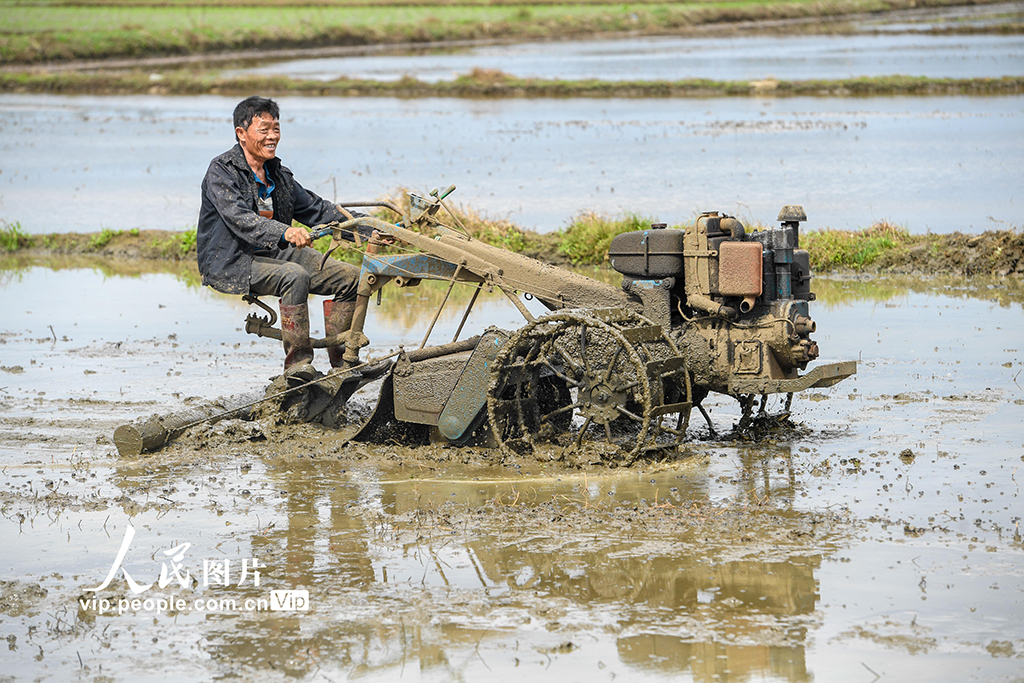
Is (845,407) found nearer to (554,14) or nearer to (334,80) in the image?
(334,80)

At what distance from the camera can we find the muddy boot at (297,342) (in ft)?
26.5

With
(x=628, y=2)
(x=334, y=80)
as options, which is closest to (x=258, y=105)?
(x=334, y=80)

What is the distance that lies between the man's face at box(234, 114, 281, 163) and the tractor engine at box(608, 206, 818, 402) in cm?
255

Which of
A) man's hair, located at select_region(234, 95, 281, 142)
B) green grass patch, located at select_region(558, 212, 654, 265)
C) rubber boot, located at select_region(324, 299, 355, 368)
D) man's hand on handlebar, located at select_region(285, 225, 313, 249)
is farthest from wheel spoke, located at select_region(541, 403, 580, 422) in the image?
green grass patch, located at select_region(558, 212, 654, 265)

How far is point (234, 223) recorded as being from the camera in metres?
8.03

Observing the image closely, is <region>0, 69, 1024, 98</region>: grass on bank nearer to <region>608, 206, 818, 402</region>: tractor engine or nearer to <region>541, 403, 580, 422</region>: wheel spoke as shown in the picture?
Result: <region>608, 206, 818, 402</region>: tractor engine

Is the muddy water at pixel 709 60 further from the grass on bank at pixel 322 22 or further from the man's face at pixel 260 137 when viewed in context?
the man's face at pixel 260 137

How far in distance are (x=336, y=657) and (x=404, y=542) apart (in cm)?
128

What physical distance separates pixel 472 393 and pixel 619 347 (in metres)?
1.00

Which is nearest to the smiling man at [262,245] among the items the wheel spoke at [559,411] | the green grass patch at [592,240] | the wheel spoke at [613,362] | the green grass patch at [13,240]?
the wheel spoke at [559,411]

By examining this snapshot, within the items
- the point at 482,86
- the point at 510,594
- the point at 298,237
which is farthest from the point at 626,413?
the point at 482,86

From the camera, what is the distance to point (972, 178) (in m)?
18.7

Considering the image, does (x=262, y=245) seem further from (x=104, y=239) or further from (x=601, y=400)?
(x=104, y=239)

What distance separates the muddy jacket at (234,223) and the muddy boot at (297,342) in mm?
354
